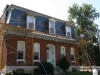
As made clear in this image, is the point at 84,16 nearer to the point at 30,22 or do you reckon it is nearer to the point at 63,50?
the point at 63,50

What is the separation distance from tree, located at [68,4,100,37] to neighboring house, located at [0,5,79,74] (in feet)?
41.0

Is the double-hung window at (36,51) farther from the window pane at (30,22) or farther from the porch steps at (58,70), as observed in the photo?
the porch steps at (58,70)

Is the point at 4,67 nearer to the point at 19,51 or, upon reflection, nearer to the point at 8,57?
the point at 8,57

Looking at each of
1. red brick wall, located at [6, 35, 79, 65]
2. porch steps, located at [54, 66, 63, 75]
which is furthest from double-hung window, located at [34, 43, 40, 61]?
porch steps, located at [54, 66, 63, 75]

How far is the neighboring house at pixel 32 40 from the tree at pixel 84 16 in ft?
41.0

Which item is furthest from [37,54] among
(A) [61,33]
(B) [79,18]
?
(B) [79,18]

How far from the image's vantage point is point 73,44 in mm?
22953

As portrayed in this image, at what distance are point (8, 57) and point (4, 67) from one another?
1.13m

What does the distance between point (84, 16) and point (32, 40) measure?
22.3 m

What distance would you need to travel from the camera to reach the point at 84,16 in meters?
35.4

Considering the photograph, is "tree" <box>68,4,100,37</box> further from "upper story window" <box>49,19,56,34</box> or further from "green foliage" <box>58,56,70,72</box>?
"green foliage" <box>58,56,70,72</box>

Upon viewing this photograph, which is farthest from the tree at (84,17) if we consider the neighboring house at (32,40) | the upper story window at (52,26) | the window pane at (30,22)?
the window pane at (30,22)

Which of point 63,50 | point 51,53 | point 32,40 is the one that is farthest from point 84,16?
point 32,40

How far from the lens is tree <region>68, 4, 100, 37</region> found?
3459 centimetres
